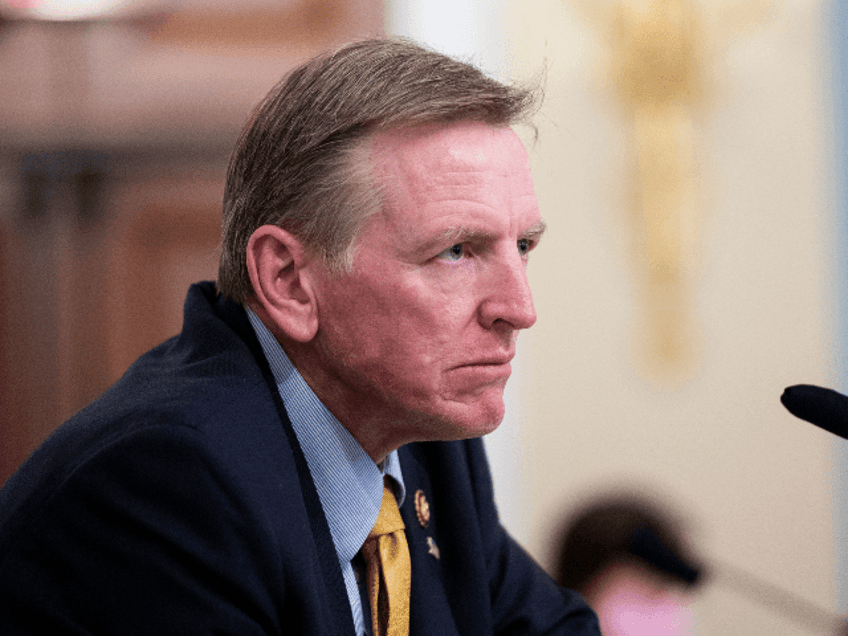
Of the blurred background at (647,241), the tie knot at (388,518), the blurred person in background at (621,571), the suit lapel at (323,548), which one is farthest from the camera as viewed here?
the blurred background at (647,241)

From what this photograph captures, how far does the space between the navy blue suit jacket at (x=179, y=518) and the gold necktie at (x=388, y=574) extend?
0.10 ft

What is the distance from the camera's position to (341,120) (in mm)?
837

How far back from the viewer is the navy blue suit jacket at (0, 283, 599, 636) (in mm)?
688

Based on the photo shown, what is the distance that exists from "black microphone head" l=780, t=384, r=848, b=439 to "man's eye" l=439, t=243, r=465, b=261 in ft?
1.06

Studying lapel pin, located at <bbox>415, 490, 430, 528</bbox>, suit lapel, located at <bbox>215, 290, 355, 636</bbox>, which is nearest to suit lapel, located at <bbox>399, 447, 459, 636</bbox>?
lapel pin, located at <bbox>415, 490, 430, 528</bbox>

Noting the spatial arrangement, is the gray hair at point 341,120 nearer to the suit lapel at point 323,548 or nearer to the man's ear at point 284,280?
the man's ear at point 284,280

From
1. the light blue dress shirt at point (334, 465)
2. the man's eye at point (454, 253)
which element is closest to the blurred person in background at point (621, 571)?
the light blue dress shirt at point (334, 465)

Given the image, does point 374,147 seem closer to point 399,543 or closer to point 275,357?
point 275,357

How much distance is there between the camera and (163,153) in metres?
2.17

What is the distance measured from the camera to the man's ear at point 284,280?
87 centimetres

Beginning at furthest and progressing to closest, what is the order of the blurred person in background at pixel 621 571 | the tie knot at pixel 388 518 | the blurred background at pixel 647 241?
the blurred background at pixel 647 241 < the blurred person in background at pixel 621 571 < the tie knot at pixel 388 518

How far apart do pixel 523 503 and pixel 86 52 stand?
5.28 ft

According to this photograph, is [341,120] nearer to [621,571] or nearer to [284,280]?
[284,280]

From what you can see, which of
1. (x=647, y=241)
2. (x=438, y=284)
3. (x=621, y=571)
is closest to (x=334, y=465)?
(x=438, y=284)
